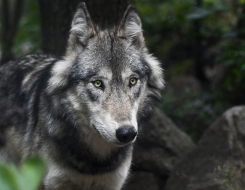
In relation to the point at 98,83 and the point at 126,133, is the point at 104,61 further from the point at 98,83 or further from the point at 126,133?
the point at 126,133

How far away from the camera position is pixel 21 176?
2.26 feet

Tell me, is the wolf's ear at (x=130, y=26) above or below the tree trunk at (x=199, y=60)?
above

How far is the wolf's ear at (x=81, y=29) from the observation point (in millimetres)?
3275

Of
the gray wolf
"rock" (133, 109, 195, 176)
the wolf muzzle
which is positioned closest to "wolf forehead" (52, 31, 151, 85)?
the gray wolf

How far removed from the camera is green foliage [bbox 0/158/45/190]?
672 mm

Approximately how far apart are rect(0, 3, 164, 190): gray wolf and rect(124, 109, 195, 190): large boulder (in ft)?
5.10

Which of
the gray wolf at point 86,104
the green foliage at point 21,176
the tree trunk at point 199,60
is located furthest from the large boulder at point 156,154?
the green foliage at point 21,176

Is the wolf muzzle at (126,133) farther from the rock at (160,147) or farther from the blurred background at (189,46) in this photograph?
the blurred background at (189,46)

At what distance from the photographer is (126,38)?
136 inches

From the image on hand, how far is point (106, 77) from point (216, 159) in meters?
2.49

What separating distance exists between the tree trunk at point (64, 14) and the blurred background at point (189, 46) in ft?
5.55

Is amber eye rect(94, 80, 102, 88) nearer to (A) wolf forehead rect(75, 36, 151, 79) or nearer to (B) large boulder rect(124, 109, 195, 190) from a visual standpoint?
(A) wolf forehead rect(75, 36, 151, 79)

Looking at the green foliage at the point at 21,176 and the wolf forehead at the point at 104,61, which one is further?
the wolf forehead at the point at 104,61

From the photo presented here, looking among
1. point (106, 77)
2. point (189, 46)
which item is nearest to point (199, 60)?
point (189, 46)
